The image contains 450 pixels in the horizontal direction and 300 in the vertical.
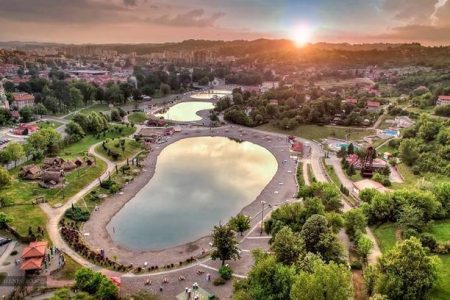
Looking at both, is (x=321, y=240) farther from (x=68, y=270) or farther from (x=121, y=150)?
(x=121, y=150)

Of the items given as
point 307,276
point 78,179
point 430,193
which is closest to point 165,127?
point 78,179

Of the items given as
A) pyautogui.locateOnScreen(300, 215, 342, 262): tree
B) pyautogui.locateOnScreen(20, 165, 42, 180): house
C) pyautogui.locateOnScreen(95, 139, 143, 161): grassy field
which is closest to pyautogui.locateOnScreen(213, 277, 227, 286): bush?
pyautogui.locateOnScreen(300, 215, 342, 262): tree

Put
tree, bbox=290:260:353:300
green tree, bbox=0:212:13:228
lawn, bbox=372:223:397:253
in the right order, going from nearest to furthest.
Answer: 1. tree, bbox=290:260:353:300
2. lawn, bbox=372:223:397:253
3. green tree, bbox=0:212:13:228

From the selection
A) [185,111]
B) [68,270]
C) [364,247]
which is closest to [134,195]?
[68,270]

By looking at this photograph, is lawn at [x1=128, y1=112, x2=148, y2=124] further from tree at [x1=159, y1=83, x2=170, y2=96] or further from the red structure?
the red structure

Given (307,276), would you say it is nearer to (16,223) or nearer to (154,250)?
(154,250)

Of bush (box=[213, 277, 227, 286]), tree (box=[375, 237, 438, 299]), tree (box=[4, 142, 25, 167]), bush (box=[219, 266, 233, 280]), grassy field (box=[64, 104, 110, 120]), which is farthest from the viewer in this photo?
grassy field (box=[64, 104, 110, 120])

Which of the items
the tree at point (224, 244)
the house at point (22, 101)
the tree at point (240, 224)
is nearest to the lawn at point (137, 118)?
the house at point (22, 101)
